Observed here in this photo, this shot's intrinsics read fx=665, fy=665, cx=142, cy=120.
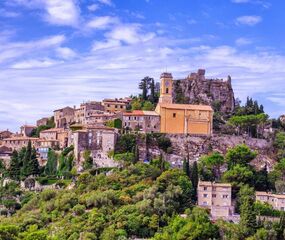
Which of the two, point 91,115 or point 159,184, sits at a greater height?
point 91,115

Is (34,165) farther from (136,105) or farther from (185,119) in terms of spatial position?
(185,119)

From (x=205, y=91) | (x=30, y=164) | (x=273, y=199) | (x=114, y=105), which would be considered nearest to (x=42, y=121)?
(x=114, y=105)

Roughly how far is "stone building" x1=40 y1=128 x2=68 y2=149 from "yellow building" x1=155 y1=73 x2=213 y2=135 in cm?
951

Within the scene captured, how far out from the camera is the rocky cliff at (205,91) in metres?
75.2

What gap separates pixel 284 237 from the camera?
146 ft

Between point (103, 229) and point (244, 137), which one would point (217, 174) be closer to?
point (244, 137)

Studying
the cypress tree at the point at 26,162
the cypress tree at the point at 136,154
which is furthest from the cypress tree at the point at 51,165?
the cypress tree at the point at 136,154

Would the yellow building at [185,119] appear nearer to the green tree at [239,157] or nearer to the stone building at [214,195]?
the green tree at [239,157]

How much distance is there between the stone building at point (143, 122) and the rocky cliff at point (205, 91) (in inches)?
463

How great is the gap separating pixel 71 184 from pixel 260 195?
15.7m

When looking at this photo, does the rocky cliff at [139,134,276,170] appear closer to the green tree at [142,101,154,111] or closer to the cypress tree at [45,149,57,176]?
the green tree at [142,101,154,111]

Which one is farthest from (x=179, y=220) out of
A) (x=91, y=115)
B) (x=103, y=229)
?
(x=91, y=115)

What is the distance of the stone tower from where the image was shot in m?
66.9

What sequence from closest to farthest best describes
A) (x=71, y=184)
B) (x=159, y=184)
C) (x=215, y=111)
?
(x=159, y=184), (x=71, y=184), (x=215, y=111)
